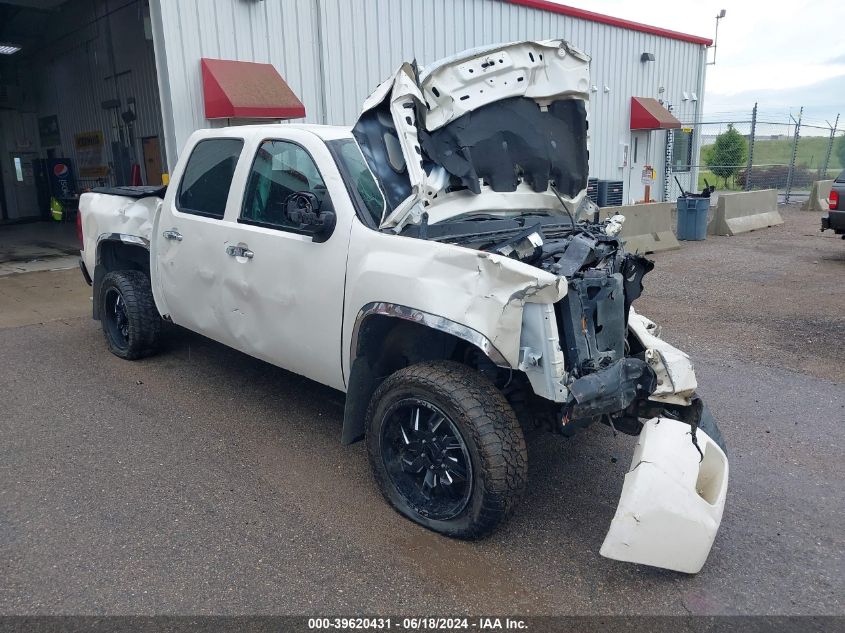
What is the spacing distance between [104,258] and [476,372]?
4.34m

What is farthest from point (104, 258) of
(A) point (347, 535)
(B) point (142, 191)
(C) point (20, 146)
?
(C) point (20, 146)

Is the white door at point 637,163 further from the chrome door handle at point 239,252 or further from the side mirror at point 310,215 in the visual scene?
the side mirror at point 310,215

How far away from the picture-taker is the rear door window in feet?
15.3

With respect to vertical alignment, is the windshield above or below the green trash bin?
above

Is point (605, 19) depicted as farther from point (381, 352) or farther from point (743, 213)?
point (381, 352)

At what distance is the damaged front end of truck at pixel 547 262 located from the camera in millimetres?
2992

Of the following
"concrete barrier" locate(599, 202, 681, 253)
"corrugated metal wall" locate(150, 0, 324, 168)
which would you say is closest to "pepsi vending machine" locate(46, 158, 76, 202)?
"corrugated metal wall" locate(150, 0, 324, 168)

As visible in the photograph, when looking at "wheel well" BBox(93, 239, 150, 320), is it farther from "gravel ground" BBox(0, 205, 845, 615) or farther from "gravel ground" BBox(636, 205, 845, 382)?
"gravel ground" BBox(636, 205, 845, 382)

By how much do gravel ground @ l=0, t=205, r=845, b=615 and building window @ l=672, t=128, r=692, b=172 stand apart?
53.6ft

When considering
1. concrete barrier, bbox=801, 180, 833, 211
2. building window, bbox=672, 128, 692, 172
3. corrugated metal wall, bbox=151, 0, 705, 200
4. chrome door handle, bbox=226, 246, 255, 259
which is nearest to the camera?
chrome door handle, bbox=226, 246, 255, 259

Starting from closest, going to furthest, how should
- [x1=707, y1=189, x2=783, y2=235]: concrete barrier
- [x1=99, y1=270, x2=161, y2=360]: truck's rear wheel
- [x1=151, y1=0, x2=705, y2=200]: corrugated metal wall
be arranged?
1. [x1=99, y1=270, x2=161, y2=360]: truck's rear wheel
2. [x1=151, y1=0, x2=705, y2=200]: corrugated metal wall
3. [x1=707, y1=189, x2=783, y2=235]: concrete barrier

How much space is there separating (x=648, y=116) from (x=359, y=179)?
16.5m

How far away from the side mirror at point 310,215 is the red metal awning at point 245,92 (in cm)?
679

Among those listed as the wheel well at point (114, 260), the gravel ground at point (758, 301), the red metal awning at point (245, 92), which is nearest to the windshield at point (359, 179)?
the wheel well at point (114, 260)
